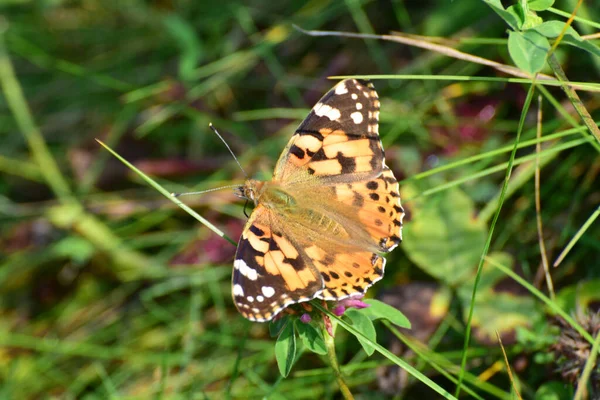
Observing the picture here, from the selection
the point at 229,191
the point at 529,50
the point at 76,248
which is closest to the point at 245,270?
the point at 529,50

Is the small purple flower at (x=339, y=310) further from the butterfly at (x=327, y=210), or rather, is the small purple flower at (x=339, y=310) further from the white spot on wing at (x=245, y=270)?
the white spot on wing at (x=245, y=270)

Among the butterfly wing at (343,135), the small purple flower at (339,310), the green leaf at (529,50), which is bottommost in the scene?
the small purple flower at (339,310)

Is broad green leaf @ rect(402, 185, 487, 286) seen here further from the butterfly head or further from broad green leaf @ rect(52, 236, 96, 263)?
broad green leaf @ rect(52, 236, 96, 263)

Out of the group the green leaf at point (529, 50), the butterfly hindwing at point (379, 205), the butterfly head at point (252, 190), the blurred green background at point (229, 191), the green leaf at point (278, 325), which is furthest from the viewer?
the blurred green background at point (229, 191)

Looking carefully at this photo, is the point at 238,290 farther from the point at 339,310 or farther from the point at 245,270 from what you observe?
the point at 339,310

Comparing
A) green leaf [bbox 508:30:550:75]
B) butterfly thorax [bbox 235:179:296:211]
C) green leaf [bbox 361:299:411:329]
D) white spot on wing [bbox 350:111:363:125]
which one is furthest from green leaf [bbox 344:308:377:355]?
green leaf [bbox 508:30:550:75]

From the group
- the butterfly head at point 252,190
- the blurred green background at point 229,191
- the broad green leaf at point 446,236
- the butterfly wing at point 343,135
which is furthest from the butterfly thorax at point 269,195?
the broad green leaf at point 446,236
